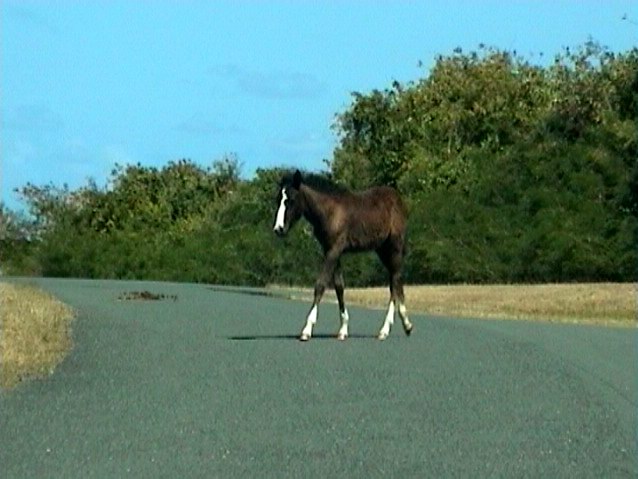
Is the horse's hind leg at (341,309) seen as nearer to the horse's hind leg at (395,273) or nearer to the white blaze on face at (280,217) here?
the horse's hind leg at (395,273)

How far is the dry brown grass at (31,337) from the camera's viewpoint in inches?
703

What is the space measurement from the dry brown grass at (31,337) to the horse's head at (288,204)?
9.63ft

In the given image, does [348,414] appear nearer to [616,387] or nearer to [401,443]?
[401,443]

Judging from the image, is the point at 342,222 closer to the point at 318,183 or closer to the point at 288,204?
the point at 318,183

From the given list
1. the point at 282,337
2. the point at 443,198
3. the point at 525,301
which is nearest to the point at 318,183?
the point at 282,337

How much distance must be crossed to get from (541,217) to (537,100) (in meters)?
24.6

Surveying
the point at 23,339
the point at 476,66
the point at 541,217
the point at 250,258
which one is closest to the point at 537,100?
the point at 476,66

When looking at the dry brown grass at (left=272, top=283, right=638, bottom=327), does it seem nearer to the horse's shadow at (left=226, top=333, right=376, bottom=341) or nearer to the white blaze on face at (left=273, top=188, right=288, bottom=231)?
the horse's shadow at (left=226, top=333, right=376, bottom=341)

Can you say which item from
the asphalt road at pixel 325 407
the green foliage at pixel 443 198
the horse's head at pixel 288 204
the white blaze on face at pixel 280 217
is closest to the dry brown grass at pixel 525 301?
the green foliage at pixel 443 198

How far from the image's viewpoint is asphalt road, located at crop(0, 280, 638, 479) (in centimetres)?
1184

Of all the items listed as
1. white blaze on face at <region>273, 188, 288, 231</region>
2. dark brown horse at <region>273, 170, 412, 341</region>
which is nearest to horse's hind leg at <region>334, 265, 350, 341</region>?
dark brown horse at <region>273, 170, 412, 341</region>

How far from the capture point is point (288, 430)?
13445 mm

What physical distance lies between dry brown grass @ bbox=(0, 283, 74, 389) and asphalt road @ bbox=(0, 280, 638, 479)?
0.94 feet

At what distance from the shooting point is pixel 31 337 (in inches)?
846
